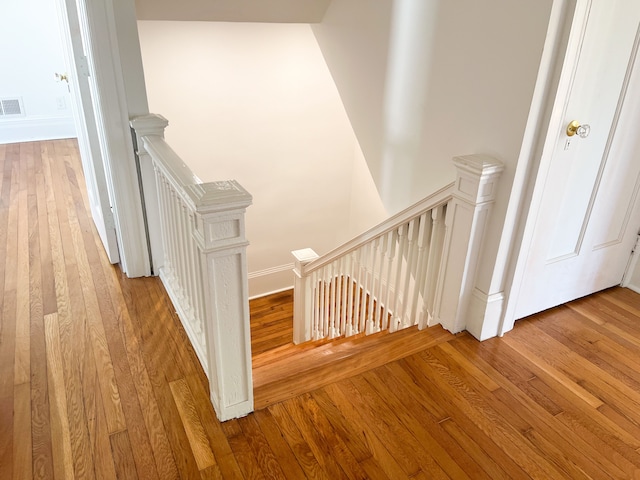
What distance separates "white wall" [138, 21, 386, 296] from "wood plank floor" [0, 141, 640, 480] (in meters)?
1.57

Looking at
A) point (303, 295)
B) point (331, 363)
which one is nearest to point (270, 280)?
point (303, 295)

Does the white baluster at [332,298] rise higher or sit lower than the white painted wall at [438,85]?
lower

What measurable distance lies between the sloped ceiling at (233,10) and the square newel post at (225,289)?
202 centimetres

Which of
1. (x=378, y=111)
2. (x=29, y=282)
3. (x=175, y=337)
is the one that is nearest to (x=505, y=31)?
(x=378, y=111)

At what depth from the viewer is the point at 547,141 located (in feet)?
6.40

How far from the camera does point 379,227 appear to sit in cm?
258

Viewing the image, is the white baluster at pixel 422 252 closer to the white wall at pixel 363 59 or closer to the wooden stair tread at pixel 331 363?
the wooden stair tread at pixel 331 363

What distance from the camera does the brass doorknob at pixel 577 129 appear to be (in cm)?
202

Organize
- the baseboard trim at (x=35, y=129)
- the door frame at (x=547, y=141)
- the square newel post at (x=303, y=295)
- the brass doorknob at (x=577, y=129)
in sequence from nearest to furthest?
the door frame at (x=547, y=141) → the brass doorknob at (x=577, y=129) → the square newel post at (x=303, y=295) → the baseboard trim at (x=35, y=129)

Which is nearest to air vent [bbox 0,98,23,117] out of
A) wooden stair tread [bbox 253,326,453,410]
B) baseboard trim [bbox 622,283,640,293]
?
wooden stair tread [bbox 253,326,453,410]

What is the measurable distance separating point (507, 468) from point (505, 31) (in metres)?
1.65

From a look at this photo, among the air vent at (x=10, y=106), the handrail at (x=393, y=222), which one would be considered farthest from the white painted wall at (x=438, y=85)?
the air vent at (x=10, y=106)

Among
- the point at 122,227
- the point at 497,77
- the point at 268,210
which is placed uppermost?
the point at 497,77

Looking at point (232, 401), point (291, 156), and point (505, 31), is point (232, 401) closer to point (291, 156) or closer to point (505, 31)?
point (505, 31)
